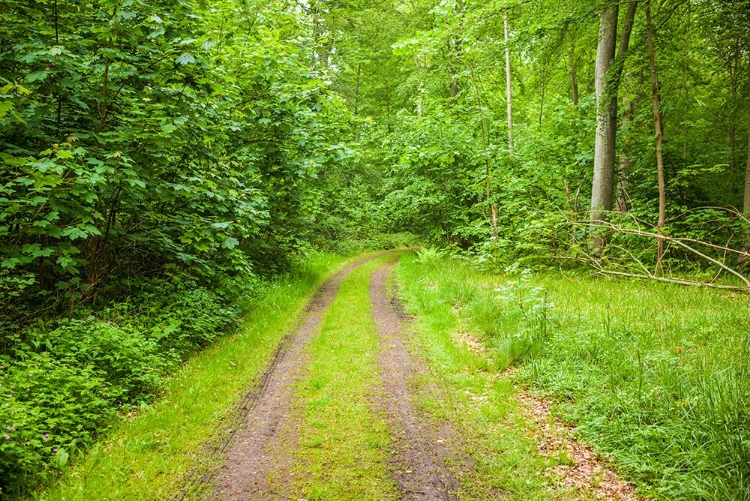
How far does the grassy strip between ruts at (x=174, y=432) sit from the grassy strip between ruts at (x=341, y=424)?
1045 mm

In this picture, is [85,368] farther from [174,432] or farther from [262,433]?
[262,433]

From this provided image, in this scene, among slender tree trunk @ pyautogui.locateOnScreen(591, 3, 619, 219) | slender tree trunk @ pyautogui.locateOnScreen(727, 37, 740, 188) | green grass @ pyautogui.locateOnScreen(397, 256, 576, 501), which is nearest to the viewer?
green grass @ pyautogui.locateOnScreen(397, 256, 576, 501)

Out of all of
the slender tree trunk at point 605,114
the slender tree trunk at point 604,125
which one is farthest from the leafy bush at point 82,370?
the slender tree trunk at point 604,125

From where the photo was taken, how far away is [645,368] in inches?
180

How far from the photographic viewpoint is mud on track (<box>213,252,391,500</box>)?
12.0 feet

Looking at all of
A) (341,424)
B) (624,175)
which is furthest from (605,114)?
(341,424)

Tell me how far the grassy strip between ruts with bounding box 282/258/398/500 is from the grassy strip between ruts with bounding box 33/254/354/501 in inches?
41.1

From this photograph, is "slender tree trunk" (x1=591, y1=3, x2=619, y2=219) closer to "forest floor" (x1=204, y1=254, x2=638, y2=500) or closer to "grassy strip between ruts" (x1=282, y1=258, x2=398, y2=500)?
"forest floor" (x1=204, y1=254, x2=638, y2=500)

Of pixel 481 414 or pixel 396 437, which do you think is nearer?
pixel 396 437

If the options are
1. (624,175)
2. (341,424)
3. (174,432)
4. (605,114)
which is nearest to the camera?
(174,432)

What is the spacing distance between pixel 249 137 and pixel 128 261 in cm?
451

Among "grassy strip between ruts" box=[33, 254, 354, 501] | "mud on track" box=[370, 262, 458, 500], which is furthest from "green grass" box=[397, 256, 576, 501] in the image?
"grassy strip between ruts" box=[33, 254, 354, 501]

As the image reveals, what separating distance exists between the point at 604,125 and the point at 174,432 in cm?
1147

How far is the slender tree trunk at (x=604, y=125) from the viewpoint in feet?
31.0
